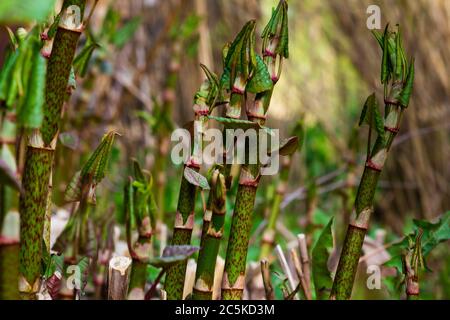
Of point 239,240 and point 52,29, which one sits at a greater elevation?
point 52,29

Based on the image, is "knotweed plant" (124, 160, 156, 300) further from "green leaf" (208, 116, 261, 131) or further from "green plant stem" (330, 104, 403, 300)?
"green plant stem" (330, 104, 403, 300)

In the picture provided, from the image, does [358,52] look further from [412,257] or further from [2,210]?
[2,210]

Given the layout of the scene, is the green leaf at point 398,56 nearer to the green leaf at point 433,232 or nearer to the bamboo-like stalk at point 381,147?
the bamboo-like stalk at point 381,147

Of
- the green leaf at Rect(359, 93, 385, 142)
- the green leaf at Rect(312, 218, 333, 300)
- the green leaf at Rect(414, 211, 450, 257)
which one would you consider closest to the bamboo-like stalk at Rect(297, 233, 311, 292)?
the green leaf at Rect(312, 218, 333, 300)

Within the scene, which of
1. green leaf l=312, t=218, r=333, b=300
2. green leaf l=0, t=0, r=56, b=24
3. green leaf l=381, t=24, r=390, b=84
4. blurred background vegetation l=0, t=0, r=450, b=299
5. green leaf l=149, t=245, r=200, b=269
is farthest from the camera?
blurred background vegetation l=0, t=0, r=450, b=299

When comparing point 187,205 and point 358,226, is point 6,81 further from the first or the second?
point 358,226

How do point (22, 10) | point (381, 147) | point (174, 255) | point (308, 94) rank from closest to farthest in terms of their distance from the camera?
point (22, 10), point (174, 255), point (381, 147), point (308, 94)

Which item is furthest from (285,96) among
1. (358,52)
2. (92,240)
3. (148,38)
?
(92,240)

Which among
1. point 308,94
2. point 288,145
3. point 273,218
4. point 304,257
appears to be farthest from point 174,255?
point 308,94
